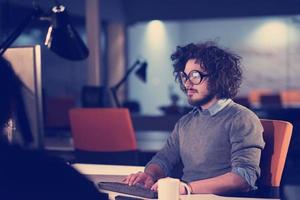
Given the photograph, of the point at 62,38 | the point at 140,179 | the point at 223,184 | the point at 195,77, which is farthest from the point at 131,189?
the point at 62,38

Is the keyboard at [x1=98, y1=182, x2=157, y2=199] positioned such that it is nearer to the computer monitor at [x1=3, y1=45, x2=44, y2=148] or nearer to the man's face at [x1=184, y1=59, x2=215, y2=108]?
the computer monitor at [x1=3, y1=45, x2=44, y2=148]

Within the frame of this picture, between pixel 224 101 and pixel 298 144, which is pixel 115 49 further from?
pixel 224 101

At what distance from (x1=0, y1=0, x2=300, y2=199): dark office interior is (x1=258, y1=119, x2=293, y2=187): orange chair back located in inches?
3.3

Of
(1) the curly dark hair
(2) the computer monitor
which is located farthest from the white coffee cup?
(1) the curly dark hair

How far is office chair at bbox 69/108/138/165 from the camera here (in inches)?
134

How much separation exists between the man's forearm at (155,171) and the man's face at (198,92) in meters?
0.34

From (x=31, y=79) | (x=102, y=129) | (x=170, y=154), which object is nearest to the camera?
(x=31, y=79)

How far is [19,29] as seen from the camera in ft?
7.84

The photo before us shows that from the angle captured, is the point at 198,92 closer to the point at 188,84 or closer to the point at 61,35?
the point at 188,84

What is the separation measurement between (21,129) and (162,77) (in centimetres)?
795

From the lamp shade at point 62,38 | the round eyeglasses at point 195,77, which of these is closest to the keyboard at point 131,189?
the round eyeglasses at point 195,77

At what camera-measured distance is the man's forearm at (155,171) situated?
229cm

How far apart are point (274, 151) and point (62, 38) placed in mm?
1117

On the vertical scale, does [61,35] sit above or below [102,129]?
above
